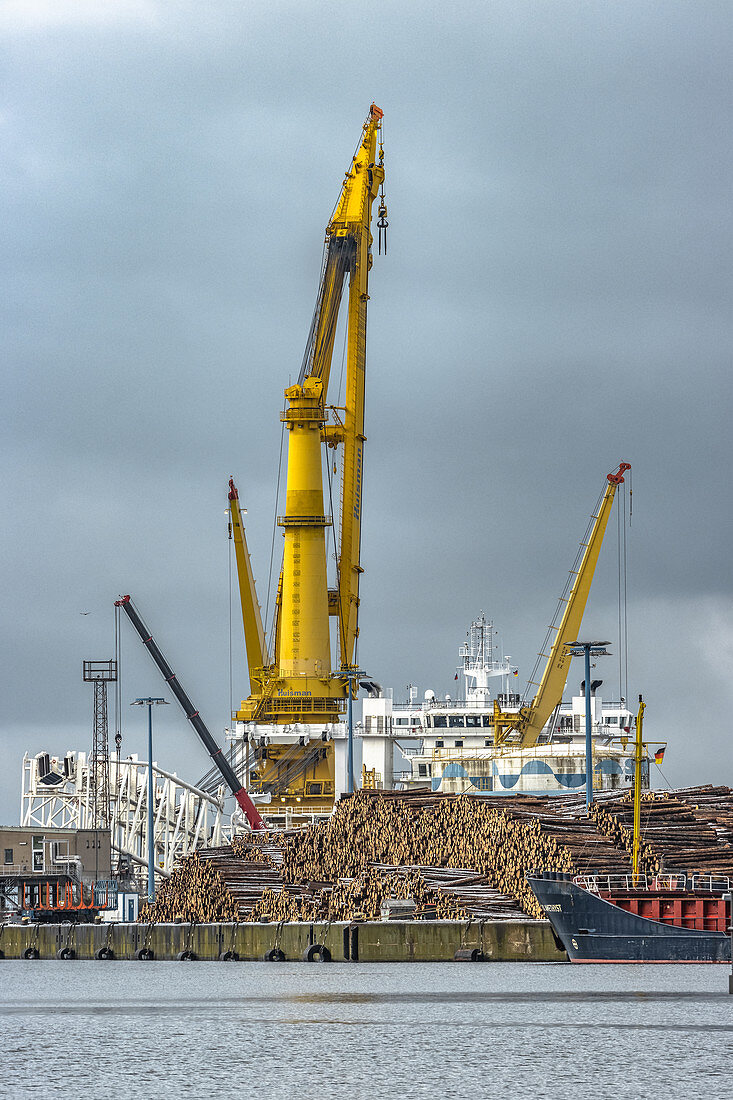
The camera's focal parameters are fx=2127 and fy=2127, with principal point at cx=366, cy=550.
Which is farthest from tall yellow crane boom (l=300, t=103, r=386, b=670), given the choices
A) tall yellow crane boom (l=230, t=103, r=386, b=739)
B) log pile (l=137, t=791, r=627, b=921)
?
log pile (l=137, t=791, r=627, b=921)

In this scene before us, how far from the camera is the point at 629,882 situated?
161ft

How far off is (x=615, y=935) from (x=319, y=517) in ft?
139

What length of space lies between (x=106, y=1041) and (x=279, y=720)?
192 ft

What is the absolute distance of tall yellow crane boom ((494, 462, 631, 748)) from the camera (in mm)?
85500

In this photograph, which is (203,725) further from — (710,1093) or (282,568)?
(710,1093)

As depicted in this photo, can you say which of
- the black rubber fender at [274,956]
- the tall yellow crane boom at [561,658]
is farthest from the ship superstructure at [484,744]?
the black rubber fender at [274,956]

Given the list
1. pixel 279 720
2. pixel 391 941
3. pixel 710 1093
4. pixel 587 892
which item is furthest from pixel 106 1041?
pixel 279 720

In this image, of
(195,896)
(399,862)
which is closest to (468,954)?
(399,862)

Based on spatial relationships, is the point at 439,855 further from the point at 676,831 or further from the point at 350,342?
the point at 350,342

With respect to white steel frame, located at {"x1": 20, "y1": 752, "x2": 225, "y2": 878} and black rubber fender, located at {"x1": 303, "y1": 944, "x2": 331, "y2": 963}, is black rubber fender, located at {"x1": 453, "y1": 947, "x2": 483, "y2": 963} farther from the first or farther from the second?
white steel frame, located at {"x1": 20, "y1": 752, "x2": 225, "y2": 878}

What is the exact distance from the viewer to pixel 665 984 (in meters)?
39.9

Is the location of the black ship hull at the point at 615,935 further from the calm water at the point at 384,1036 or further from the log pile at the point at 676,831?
the log pile at the point at 676,831

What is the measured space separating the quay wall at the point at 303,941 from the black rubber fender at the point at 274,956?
0.14 ft

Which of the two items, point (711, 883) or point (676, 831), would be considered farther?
point (676, 831)
